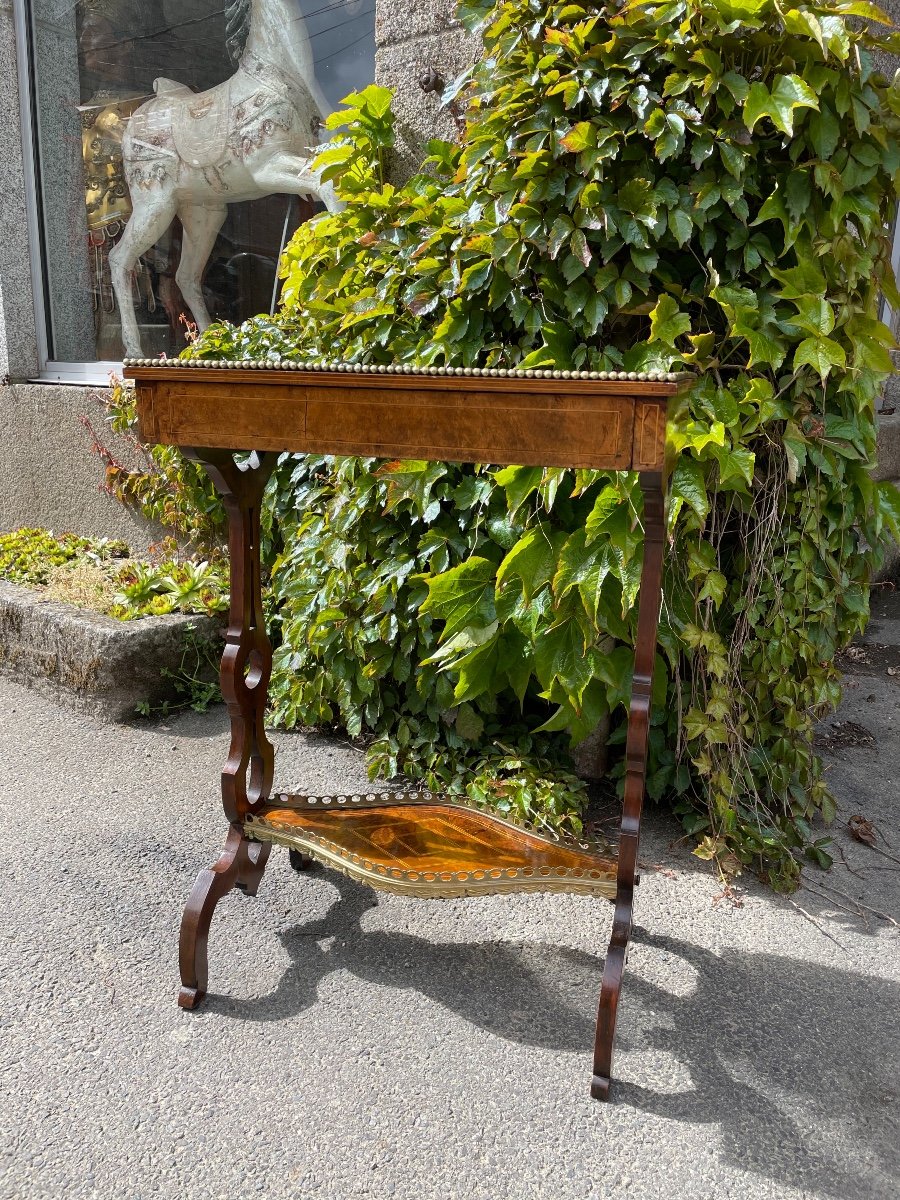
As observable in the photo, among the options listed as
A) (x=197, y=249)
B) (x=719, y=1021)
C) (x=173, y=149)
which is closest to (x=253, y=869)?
(x=719, y=1021)

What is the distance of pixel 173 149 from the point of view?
4.70 m

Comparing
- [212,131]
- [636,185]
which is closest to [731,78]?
[636,185]

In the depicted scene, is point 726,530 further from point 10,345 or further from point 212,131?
point 10,345

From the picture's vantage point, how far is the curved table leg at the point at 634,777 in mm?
1701

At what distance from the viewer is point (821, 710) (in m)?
2.71

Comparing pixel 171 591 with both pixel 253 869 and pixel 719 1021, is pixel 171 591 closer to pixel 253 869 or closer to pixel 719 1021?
pixel 253 869

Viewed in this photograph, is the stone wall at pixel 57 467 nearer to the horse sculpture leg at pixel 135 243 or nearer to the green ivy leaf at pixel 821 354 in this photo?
the horse sculpture leg at pixel 135 243

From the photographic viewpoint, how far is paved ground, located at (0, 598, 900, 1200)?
61.1 inches

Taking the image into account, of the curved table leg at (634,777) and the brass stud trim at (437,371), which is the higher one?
the brass stud trim at (437,371)

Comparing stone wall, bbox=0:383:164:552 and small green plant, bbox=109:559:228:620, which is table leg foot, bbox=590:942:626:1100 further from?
stone wall, bbox=0:383:164:552

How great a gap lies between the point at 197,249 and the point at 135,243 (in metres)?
0.44

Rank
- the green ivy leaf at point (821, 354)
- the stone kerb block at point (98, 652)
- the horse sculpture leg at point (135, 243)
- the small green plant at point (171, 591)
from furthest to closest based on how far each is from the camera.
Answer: the horse sculpture leg at point (135, 243) → the small green plant at point (171, 591) → the stone kerb block at point (98, 652) → the green ivy leaf at point (821, 354)

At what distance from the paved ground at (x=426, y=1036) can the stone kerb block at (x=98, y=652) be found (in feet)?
2.48

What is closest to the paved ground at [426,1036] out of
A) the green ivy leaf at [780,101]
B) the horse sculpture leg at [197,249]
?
the green ivy leaf at [780,101]
